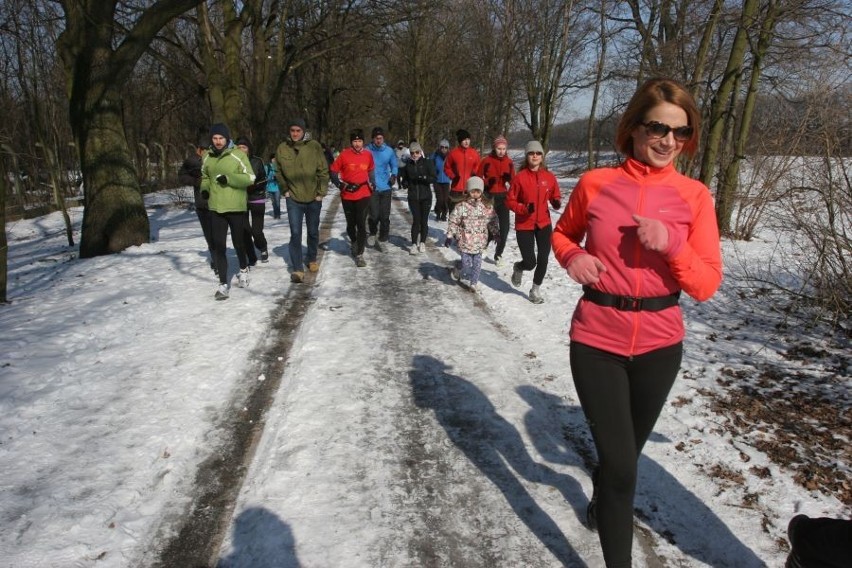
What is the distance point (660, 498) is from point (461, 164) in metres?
7.59

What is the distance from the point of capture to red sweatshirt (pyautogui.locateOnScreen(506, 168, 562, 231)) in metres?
6.83

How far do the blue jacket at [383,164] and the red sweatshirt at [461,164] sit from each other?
1218 mm

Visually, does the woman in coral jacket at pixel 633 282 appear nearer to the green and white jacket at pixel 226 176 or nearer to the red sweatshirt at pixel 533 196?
the red sweatshirt at pixel 533 196

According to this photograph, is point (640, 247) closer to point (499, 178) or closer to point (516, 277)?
point (516, 277)

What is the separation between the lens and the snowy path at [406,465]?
8.87ft

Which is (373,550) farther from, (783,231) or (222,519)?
(783,231)

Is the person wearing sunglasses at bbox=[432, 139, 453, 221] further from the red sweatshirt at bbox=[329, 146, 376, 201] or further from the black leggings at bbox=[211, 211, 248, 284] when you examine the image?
the black leggings at bbox=[211, 211, 248, 284]

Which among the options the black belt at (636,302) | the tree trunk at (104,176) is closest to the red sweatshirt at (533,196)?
the black belt at (636,302)

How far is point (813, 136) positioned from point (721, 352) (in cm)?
241

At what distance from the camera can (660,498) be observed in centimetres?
312

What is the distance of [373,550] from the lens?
2.67 meters

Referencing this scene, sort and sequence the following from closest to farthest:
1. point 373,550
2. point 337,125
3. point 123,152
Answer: point 373,550 → point 123,152 → point 337,125

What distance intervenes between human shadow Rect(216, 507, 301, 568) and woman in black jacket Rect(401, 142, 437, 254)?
692cm

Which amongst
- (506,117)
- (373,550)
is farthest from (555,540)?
(506,117)
